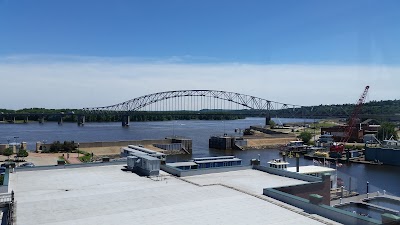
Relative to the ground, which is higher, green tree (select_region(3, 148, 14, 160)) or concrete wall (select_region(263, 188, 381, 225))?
concrete wall (select_region(263, 188, 381, 225))

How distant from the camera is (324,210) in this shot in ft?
27.7

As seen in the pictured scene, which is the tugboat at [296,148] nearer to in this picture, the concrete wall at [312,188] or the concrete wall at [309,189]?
the concrete wall at [312,188]

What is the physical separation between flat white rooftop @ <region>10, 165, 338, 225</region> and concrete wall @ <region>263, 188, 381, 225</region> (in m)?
0.47

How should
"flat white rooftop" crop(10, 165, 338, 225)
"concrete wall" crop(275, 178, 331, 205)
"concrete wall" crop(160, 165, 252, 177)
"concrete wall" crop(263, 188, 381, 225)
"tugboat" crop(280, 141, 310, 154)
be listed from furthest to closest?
"tugboat" crop(280, 141, 310, 154) < "concrete wall" crop(160, 165, 252, 177) < "concrete wall" crop(275, 178, 331, 205) < "flat white rooftop" crop(10, 165, 338, 225) < "concrete wall" crop(263, 188, 381, 225)

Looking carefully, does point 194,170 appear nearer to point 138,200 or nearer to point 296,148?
point 138,200

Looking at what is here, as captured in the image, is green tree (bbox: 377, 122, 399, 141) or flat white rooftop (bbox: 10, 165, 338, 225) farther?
green tree (bbox: 377, 122, 399, 141)

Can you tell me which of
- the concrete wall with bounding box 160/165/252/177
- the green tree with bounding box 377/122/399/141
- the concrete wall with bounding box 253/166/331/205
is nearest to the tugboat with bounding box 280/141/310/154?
the green tree with bounding box 377/122/399/141

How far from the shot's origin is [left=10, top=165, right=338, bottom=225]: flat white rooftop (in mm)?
8188

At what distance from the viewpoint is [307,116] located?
103000mm

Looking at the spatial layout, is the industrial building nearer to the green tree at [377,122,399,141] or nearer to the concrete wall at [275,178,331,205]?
the concrete wall at [275,178,331,205]

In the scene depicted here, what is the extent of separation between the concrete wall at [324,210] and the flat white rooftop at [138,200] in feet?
1.53

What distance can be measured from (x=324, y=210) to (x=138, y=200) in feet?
14.2

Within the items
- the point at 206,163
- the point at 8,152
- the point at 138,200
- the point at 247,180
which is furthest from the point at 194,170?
the point at 8,152

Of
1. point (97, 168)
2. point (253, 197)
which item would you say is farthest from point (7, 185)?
point (253, 197)
